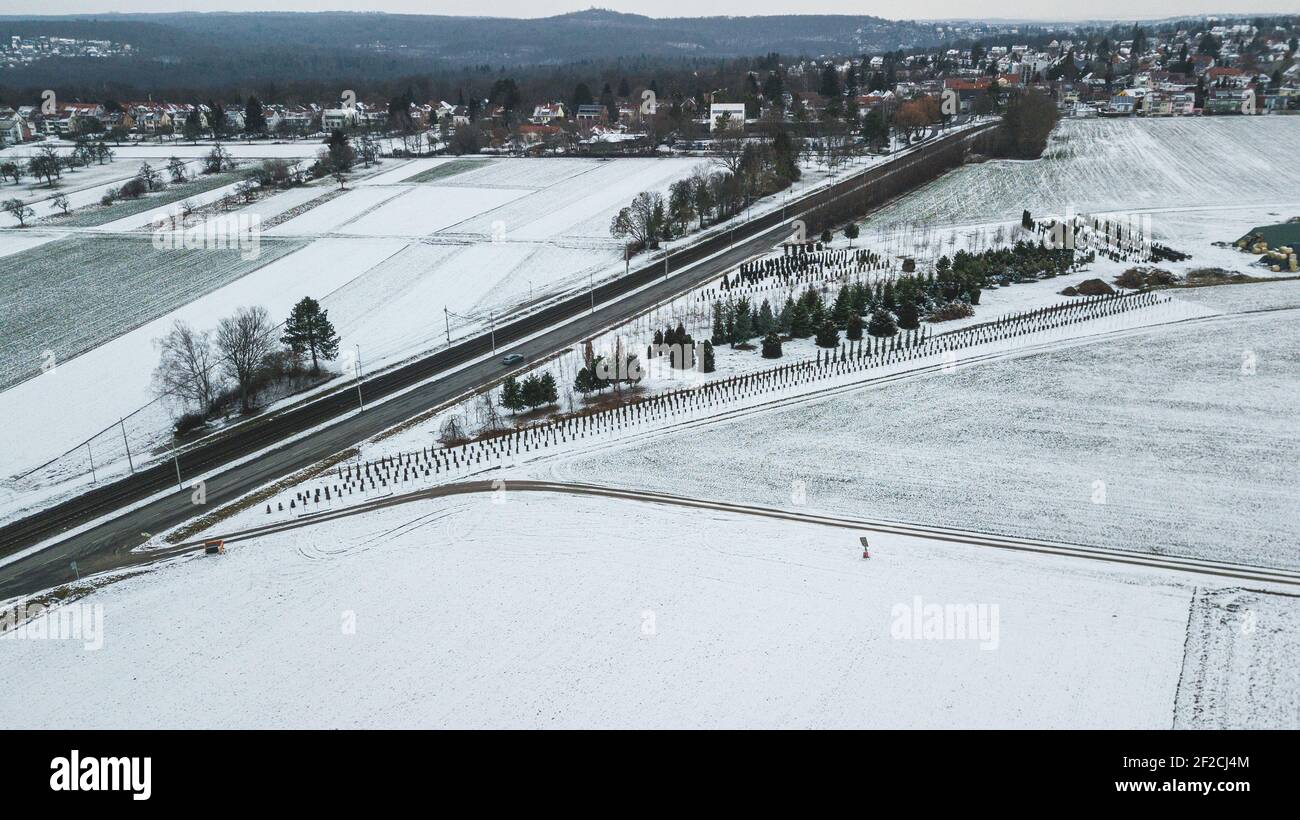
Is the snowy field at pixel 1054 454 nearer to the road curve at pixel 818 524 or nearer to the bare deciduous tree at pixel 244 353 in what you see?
the road curve at pixel 818 524

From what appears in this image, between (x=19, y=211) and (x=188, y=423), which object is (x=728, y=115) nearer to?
(x=19, y=211)

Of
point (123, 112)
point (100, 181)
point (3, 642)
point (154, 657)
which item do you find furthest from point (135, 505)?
point (123, 112)

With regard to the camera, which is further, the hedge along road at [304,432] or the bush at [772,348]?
the bush at [772,348]

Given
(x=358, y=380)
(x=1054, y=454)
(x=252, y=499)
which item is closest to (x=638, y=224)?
(x=358, y=380)

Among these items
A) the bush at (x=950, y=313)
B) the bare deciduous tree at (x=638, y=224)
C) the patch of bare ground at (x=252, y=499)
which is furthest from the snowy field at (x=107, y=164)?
the bush at (x=950, y=313)

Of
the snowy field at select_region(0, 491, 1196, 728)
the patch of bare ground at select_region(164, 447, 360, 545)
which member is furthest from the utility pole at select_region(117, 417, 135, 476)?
the snowy field at select_region(0, 491, 1196, 728)
